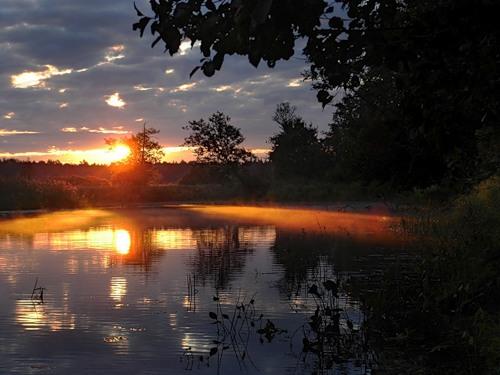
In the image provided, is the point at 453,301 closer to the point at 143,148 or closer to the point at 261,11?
the point at 261,11

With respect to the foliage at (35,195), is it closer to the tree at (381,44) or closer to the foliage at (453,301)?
the foliage at (453,301)

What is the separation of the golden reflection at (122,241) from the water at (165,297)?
9cm

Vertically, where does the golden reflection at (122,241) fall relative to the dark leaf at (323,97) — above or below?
below

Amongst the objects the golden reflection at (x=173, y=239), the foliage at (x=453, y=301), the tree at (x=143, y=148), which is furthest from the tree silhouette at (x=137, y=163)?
the foliage at (x=453, y=301)

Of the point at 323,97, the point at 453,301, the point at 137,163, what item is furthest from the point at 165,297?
the point at 137,163

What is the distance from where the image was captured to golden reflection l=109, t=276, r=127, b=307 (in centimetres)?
1263

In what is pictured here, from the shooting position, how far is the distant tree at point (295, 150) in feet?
242

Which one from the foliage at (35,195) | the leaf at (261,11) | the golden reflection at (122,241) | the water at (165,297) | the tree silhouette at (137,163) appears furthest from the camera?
the tree silhouette at (137,163)

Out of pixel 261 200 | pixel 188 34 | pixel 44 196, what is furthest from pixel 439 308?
pixel 261 200

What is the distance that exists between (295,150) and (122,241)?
53.5 meters

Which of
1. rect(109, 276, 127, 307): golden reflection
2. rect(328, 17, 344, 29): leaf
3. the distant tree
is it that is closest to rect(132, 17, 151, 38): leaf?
rect(328, 17, 344, 29): leaf

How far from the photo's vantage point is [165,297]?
12625 millimetres

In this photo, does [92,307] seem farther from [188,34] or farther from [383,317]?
[188,34]

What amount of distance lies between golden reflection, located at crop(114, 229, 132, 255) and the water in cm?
9
